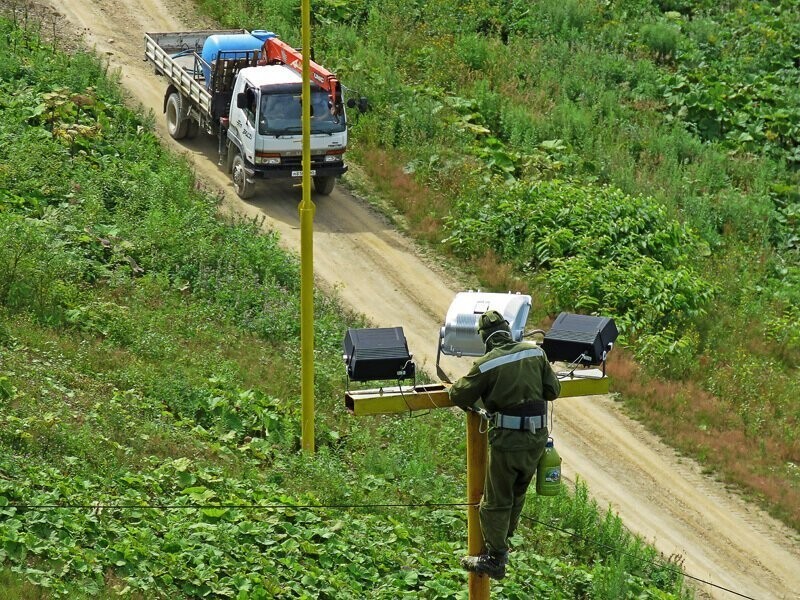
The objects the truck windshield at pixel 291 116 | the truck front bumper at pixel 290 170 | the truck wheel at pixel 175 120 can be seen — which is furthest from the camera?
the truck wheel at pixel 175 120

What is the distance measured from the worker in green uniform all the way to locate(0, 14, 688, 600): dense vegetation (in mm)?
3397

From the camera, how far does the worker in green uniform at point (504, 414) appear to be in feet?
28.4

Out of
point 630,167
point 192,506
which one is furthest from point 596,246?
point 192,506

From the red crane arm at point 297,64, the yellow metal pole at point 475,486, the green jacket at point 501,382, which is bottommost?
the red crane arm at point 297,64

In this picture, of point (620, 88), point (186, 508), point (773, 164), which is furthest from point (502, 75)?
point (186, 508)

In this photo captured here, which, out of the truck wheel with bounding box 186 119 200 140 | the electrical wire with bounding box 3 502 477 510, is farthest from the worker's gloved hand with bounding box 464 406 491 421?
the truck wheel with bounding box 186 119 200 140

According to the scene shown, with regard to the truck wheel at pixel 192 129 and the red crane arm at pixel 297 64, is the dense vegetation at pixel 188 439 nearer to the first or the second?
the red crane arm at pixel 297 64

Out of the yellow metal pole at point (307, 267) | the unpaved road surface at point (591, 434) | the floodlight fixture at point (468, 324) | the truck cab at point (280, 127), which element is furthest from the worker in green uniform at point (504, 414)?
the truck cab at point (280, 127)

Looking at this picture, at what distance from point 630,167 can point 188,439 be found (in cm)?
1494

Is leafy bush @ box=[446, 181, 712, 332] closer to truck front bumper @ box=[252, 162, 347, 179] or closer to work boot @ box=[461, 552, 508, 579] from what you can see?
truck front bumper @ box=[252, 162, 347, 179]

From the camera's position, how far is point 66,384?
1547 centimetres

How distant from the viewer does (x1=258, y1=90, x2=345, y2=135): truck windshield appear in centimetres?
2406

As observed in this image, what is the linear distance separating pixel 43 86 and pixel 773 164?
53.1 feet

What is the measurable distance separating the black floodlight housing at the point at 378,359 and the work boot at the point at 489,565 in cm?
141
